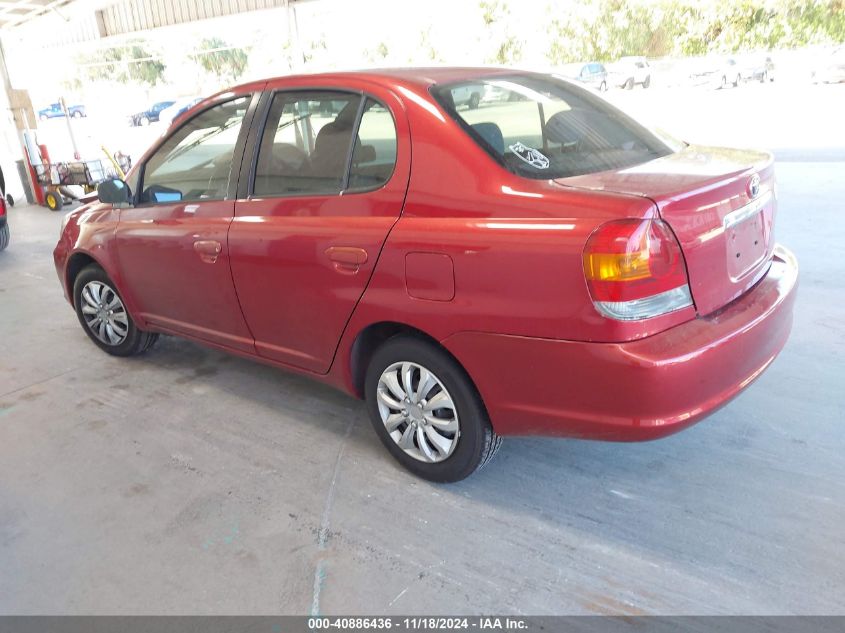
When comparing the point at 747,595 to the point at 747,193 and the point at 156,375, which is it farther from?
the point at 156,375

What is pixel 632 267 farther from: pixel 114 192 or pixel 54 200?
pixel 54 200

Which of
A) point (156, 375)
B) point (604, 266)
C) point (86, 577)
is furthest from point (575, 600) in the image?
point (156, 375)

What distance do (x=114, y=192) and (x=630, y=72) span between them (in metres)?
6.76

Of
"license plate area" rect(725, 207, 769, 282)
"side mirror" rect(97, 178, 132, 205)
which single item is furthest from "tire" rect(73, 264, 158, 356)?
"license plate area" rect(725, 207, 769, 282)

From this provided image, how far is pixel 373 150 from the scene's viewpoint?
2.57m

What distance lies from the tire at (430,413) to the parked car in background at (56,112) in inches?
854

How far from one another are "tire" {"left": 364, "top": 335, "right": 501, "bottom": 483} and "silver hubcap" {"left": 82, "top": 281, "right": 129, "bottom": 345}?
6.86 ft

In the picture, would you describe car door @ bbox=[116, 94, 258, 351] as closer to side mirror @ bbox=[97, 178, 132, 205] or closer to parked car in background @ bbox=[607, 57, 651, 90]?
side mirror @ bbox=[97, 178, 132, 205]

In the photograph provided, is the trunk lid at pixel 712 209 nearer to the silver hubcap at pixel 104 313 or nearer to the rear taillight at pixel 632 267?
the rear taillight at pixel 632 267

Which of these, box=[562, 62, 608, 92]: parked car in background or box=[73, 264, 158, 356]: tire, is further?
box=[562, 62, 608, 92]: parked car in background

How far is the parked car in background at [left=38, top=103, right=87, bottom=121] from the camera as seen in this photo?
21.3 m

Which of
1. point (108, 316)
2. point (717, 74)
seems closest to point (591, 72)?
point (717, 74)

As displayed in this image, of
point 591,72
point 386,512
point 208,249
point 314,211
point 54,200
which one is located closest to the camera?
point 386,512

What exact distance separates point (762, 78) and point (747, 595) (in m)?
7.65
